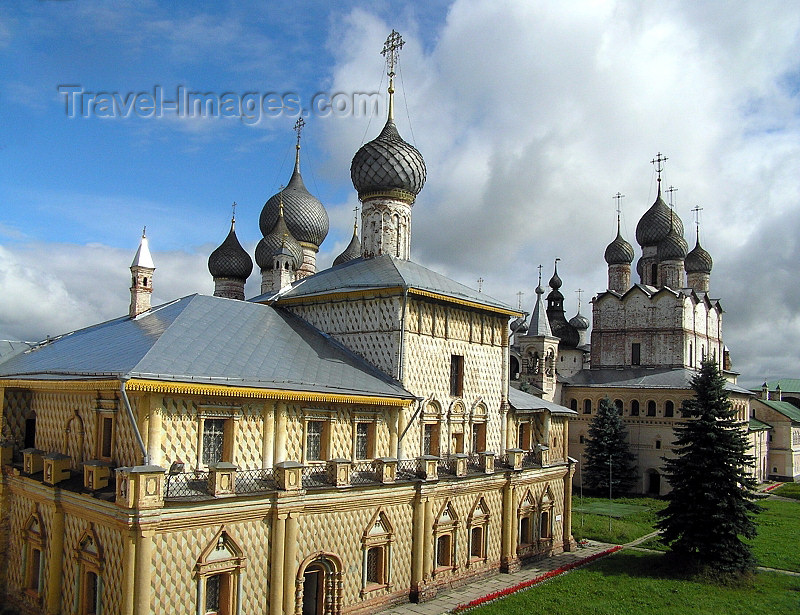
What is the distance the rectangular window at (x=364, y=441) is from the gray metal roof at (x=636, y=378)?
85.6ft

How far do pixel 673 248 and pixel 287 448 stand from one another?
34.4m

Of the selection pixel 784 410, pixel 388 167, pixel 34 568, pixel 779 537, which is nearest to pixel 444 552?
pixel 34 568

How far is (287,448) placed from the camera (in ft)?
48.7

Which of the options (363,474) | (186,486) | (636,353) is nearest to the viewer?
(186,486)

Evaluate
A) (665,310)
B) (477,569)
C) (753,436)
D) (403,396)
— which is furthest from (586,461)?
(403,396)

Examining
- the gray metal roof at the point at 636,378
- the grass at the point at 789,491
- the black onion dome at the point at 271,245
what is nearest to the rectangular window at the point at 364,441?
the black onion dome at the point at 271,245

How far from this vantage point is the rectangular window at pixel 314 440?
1545 cm

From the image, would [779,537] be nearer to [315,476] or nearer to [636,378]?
[636,378]

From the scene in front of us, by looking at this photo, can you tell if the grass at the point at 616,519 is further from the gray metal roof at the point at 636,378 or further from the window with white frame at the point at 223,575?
the window with white frame at the point at 223,575

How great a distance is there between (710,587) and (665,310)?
2390 centimetres

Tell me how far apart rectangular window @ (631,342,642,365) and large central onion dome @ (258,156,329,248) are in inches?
818

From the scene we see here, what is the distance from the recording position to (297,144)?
33125 mm

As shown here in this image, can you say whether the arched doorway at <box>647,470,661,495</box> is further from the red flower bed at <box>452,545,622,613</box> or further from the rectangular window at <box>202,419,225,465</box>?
the rectangular window at <box>202,419,225,465</box>

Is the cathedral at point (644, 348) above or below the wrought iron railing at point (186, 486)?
above
